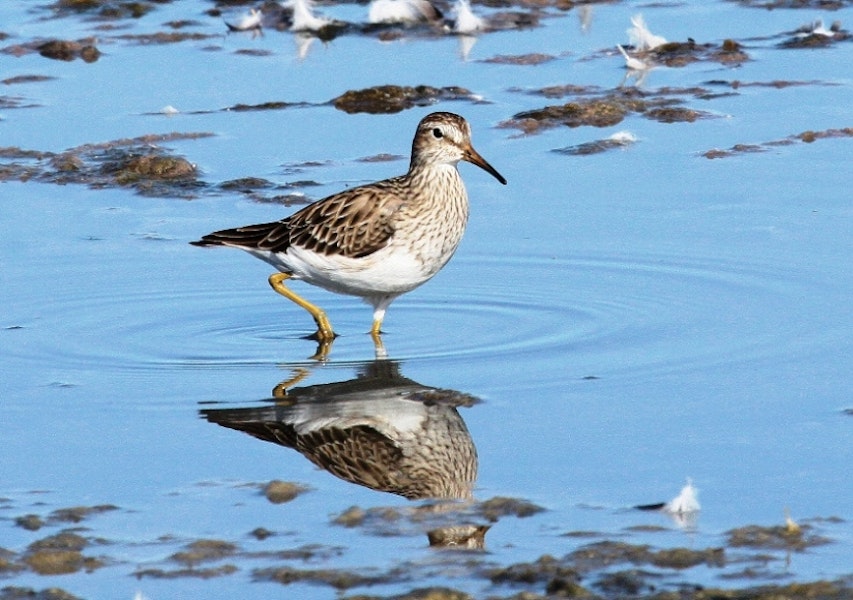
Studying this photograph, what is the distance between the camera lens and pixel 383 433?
795cm

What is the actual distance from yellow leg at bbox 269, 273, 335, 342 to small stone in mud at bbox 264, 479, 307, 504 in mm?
2833

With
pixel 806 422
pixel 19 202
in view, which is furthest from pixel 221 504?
pixel 19 202

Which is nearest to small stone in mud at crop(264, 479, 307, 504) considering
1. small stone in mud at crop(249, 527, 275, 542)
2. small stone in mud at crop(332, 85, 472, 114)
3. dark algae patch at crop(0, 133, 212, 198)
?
small stone in mud at crop(249, 527, 275, 542)

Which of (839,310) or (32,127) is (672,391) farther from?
(32,127)

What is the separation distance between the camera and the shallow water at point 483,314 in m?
6.85

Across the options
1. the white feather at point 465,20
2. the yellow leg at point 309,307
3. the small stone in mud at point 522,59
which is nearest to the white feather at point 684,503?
the yellow leg at point 309,307

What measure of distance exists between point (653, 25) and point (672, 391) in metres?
8.97

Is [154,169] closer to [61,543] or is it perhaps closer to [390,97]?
[390,97]

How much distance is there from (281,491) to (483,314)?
3.21 metres

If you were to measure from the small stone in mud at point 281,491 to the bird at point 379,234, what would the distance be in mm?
2652

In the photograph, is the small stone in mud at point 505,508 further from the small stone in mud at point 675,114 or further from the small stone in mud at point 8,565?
the small stone in mud at point 675,114

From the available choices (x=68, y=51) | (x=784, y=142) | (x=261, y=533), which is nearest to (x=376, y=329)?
(x=261, y=533)

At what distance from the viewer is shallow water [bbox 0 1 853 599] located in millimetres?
6848

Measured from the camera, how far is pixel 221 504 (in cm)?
708
